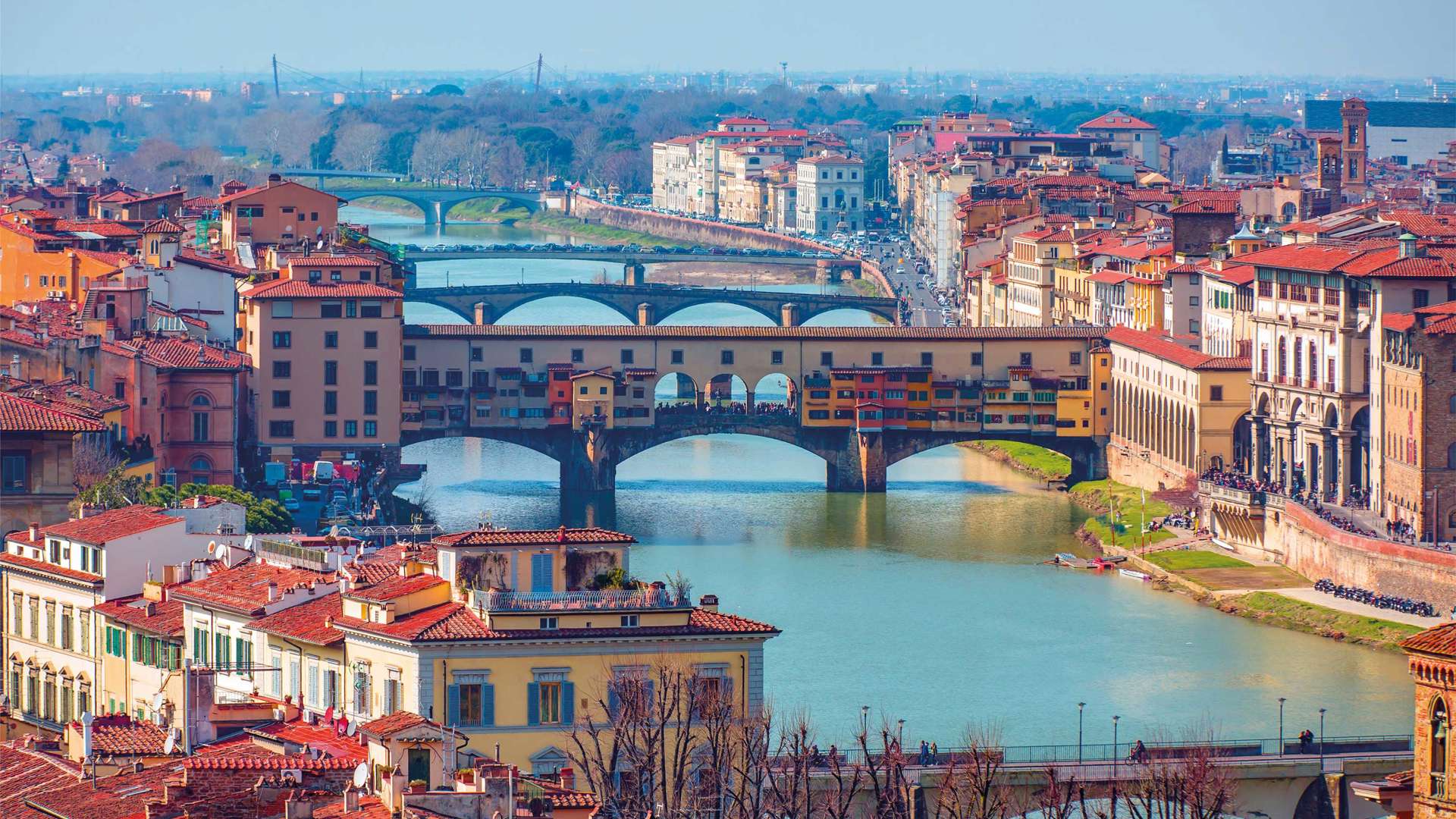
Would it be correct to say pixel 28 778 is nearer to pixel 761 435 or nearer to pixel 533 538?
pixel 533 538

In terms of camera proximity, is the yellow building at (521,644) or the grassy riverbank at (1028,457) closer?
the yellow building at (521,644)

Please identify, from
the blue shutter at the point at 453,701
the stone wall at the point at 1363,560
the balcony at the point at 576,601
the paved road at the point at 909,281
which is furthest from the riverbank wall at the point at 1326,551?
the paved road at the point at 909,281

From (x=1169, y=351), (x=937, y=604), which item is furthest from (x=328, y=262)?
(x=937, y=604)

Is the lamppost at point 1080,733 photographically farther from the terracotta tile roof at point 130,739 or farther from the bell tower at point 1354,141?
the bell tower at point 1354,141

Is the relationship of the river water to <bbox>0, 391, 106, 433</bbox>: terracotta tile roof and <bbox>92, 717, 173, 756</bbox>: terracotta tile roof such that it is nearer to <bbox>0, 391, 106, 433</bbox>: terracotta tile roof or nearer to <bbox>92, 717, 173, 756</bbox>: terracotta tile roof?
<bbox>0, 391, 106, 433</bbox>: terracotta tile roof

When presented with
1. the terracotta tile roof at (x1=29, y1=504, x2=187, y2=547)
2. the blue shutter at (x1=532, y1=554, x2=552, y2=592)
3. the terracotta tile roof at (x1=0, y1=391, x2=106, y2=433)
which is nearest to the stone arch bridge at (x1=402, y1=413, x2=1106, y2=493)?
the terracotta tile roof at (x1=0, y1=391, x2=106, y2=433)
